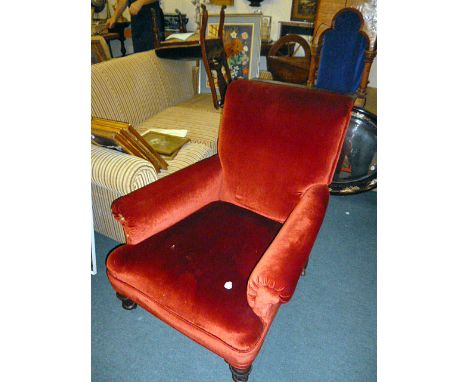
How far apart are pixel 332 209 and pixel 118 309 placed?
161 cm

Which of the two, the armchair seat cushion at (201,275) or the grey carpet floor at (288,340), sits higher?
the armchair seat cushion at (201,275)

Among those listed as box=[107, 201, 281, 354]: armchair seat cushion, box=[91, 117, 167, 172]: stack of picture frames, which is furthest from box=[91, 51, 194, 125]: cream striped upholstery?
box=[107, 201, 281, 354]: armchair seat cushion

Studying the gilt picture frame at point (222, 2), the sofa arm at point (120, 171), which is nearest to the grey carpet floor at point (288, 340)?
the sofa arm at point (120, 171)

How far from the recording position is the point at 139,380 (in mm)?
1204

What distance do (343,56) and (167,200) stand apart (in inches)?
60.8

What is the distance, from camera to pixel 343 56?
198cm

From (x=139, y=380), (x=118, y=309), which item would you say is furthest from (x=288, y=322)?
(x=118, y=309)

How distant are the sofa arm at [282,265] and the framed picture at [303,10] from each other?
12.1 ft

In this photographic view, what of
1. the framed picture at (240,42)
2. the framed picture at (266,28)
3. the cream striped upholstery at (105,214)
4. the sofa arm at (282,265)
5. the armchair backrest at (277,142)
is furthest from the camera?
the framed picture at (266,28)

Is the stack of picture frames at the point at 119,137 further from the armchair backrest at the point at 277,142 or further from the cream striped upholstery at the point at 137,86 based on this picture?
the cream striped upholstery at the point at 137,86

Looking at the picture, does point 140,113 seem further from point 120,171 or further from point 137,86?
point 120,171

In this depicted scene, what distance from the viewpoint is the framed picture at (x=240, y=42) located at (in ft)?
9.95

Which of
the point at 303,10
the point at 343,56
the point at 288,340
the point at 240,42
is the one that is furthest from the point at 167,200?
the point at 303,10
